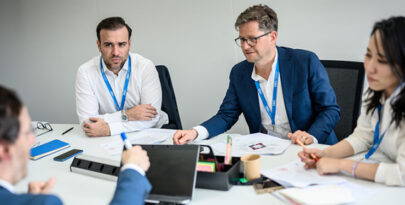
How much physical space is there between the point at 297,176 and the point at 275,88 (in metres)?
0.84

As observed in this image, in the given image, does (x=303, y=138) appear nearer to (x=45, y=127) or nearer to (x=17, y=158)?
(x=17, y=158)

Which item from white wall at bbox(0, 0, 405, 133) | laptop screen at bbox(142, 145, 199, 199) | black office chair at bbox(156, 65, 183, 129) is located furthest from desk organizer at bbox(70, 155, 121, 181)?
white wall at bbox(0, 0, 405, 133)

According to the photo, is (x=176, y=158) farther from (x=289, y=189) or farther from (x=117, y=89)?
A: (x=117, y=89)

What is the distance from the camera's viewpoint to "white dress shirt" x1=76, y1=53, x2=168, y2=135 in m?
2.52

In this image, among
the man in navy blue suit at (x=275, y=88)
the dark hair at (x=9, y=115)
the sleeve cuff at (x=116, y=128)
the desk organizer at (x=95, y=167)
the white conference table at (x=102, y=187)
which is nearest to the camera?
the dark hair at (x=9, y=115)

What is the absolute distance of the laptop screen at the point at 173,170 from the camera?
129 centimetres

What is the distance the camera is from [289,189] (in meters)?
1.28

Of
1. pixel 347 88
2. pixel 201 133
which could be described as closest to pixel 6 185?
pixel 201 133

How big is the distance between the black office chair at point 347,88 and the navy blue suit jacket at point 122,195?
1.59 m

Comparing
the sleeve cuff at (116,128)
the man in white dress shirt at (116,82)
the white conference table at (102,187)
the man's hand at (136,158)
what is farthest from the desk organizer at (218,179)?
the man in white dress shirt at (116,82)

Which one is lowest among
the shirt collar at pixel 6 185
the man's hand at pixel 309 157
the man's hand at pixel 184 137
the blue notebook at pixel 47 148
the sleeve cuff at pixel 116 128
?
the blue notebook at pixel 47 148

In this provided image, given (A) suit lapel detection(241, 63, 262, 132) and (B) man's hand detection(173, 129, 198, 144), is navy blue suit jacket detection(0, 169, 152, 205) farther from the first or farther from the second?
(A) suit lapel detection(241, 63, 262, 132)

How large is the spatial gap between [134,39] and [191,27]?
666 mm

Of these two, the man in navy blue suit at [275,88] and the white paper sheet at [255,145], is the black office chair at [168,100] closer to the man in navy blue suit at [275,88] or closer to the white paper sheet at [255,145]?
the man in navy blue suit at [275,88]
